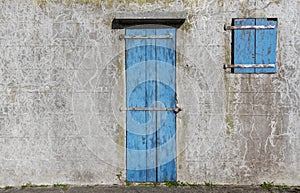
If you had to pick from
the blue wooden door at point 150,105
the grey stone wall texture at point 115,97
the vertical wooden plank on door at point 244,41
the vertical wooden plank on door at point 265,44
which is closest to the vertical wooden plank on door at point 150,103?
the blue wooden door at point 150,105

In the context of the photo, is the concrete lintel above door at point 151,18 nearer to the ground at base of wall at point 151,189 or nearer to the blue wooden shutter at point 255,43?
the blue wooden shutter at point 255,43

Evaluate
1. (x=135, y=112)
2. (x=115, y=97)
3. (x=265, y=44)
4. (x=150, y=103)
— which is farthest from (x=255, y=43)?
(x=115, y=97)

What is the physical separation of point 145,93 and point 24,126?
1.78 metres

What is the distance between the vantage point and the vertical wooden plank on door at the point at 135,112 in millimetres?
4430

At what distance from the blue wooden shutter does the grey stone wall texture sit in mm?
104

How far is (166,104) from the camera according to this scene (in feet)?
14.7

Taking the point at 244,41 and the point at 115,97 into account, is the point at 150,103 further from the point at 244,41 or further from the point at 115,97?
the point at 244,41

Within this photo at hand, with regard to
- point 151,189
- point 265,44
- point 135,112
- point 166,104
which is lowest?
point 151,189

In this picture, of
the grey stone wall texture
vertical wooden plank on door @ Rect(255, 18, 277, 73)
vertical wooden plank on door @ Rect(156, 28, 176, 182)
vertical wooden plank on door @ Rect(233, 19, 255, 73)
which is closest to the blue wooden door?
vertical wooden plank on door @ Rect(156, 28, 176, 182)

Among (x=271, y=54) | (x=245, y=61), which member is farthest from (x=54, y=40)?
(x=271, y=54)

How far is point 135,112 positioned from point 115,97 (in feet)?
1.16

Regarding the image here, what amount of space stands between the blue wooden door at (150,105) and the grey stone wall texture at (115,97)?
0.11 m

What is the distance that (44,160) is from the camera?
14.9 ft

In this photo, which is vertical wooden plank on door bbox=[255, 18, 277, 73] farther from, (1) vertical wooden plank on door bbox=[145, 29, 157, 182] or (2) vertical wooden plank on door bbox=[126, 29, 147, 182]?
(2) vertical wooden plank on door bbox=[126, 29, 147, 182]
